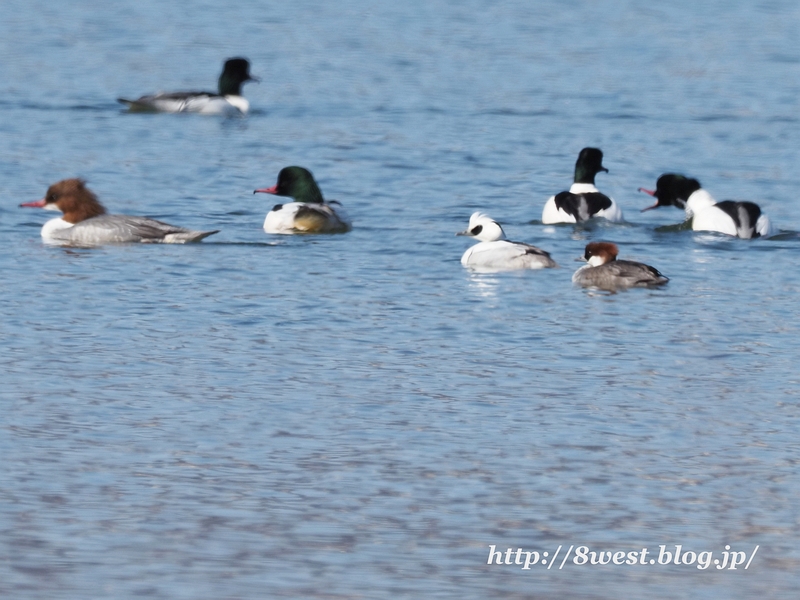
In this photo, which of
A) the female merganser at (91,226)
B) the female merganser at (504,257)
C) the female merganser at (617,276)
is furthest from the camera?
the female merganser at (91,226)

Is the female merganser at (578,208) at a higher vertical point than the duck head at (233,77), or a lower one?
lower

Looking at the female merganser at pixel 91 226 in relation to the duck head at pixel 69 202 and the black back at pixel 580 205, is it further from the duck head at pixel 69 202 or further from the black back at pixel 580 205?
the black back at pixel 580 205

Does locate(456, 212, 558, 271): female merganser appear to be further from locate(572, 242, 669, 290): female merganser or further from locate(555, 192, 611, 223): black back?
locate(555, 192, 611, 223): black back

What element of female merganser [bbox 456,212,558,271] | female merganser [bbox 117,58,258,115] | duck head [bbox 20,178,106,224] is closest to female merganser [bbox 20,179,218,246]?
duck head [bbox 20,178,106,224]

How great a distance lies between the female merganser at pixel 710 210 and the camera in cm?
1550

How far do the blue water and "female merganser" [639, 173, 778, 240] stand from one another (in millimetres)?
184

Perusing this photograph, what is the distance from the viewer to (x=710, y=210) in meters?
16.1

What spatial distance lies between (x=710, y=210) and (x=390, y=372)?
7.28 meters

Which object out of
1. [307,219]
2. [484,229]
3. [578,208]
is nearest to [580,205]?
[578,208]

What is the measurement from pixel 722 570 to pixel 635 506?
0.81 metres

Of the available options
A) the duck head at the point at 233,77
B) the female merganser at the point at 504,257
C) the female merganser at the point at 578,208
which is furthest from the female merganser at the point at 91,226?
the duck head at the point at 233,77

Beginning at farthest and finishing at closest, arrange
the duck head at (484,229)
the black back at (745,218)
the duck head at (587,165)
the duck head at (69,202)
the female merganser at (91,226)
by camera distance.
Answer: the duck head at (587,165) → the duck head at (69,202) → the black back at (745,218) → the female merganser at (91,226) → the duck head at (484,229)

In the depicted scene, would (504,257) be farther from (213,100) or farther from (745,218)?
(213,100)

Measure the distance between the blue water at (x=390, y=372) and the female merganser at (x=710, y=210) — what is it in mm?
184
